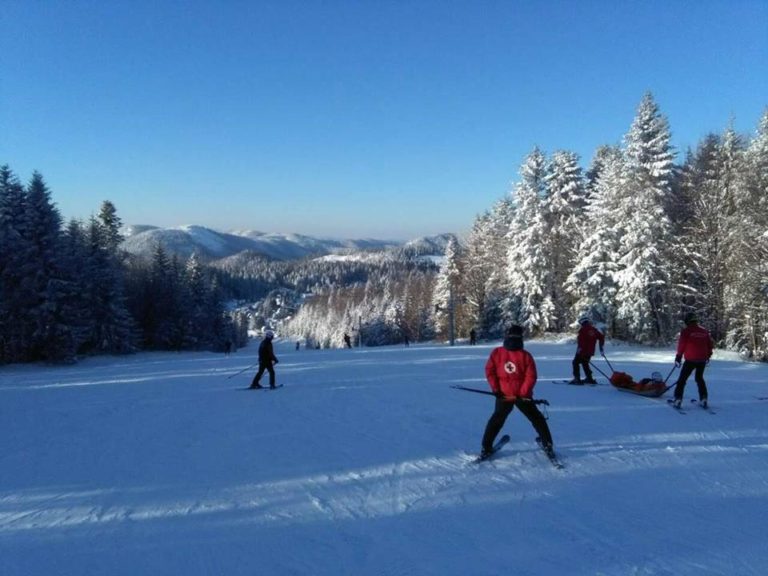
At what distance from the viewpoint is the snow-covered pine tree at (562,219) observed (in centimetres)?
3494

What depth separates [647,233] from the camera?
26469 millimetres

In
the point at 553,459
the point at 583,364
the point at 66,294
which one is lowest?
the point at 553,459

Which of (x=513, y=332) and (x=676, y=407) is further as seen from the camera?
(x=676, y=407)

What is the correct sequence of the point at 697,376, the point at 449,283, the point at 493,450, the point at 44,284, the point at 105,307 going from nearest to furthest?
the point at 493,450 → the point at 697,376 → the point at 44,284 → the point at 105,307 → the point at 449,283

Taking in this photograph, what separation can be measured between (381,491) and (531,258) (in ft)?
102

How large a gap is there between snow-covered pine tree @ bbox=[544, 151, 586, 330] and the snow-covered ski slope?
25.1 meters

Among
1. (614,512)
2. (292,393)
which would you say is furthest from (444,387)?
(614,512)

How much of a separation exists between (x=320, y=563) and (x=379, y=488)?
167 cm

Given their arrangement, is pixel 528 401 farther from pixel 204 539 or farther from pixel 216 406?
pixel 216 406

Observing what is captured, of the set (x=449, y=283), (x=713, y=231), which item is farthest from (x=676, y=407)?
(x=449, y=283)

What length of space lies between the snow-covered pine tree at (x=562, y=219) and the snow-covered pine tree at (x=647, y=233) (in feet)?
20.3

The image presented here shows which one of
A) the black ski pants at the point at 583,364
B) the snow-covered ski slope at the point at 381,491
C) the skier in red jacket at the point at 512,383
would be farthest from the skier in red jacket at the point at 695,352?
A: the skier in red jacket at the point at 512,383

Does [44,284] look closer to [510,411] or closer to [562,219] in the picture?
[510,411]

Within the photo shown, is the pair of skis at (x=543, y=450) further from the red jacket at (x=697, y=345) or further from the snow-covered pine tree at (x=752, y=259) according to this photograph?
the snow-covered pine tree at (x=752, y=259)
